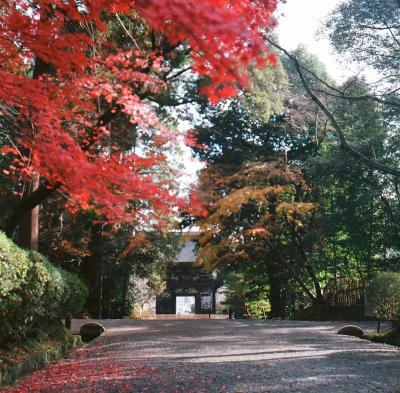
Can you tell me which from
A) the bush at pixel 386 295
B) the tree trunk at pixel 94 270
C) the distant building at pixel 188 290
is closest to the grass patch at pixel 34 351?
the bush at pixel 386 295

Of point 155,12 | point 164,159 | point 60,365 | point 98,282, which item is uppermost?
point 164,159

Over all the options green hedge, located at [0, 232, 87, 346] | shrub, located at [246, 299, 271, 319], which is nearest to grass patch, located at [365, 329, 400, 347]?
green hedge, located at [0, 232, 87, 346]

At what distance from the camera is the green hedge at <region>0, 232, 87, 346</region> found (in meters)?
5.95

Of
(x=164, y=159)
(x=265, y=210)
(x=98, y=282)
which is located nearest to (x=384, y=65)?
(x=164, y=159)

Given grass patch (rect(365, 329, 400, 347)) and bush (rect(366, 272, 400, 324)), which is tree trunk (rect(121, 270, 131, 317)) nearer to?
bush (rect(366, 272, 400, 324))

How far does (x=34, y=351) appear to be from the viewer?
282 inches

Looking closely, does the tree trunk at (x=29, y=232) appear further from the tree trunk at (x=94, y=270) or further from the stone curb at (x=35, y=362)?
the tree trunk at (x=94, y=270)

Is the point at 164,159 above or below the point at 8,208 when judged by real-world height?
above

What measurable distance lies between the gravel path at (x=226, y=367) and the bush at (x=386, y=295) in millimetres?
1248

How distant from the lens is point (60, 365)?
7020 millimetres

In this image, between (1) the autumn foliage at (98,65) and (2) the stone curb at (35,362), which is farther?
(2) the stone curb at (35,362)

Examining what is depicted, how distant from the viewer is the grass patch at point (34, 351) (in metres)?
6.04

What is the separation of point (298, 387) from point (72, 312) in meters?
6.42

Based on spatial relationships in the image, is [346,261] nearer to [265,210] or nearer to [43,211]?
[265,210]
